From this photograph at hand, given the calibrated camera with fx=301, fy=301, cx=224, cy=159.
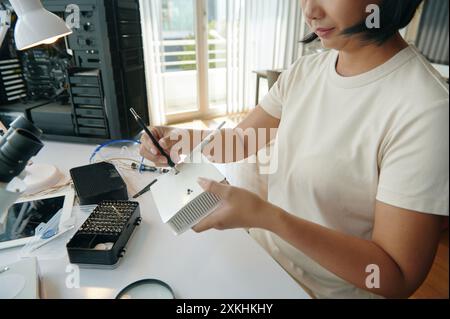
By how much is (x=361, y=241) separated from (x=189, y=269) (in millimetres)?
273

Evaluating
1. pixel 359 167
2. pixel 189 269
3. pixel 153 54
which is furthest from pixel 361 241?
pixel 153 54

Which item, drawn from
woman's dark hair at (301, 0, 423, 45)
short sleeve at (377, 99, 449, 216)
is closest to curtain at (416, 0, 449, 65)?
woman's dark hair at (301, 0, 423, 45)

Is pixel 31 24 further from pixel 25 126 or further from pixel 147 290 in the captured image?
pixel 147 290

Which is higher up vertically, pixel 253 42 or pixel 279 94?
pixel 253 42

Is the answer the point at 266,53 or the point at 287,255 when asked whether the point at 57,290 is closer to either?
the point at 287,255

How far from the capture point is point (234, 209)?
43cm

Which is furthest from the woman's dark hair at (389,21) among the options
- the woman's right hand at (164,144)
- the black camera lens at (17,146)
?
the black camera lens at (17,146)

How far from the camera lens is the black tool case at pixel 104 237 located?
1.54ft

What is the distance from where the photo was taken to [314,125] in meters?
0.60

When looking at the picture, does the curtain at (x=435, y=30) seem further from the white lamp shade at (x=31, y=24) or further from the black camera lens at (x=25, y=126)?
the white lamp shade at (x=31, y=24)

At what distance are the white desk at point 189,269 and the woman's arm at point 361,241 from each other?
73mm

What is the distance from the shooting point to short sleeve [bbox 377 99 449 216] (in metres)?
0.41

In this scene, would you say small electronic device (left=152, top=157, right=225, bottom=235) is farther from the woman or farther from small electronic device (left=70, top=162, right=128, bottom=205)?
small electronic device (left=70, top=162, right=128, bottom=205)
